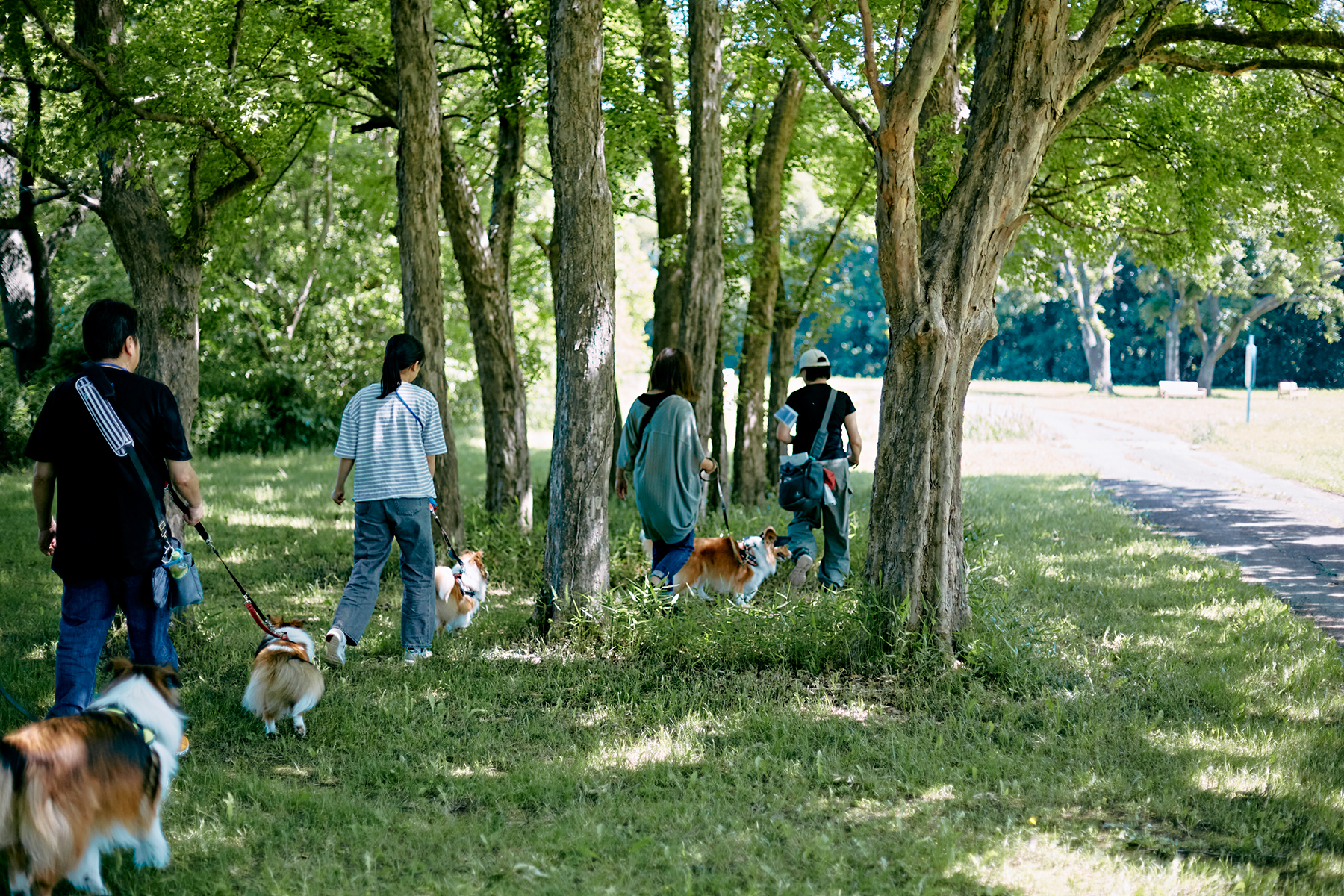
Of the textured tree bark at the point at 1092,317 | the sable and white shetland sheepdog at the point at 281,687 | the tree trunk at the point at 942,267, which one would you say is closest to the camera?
the sable and white shetland sheepdog at the point at 281,687

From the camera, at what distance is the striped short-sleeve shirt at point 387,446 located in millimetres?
6109

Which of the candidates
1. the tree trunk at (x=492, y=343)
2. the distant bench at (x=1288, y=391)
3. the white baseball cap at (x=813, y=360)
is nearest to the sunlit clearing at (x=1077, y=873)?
the white baseball cap at (x=813, y=360)

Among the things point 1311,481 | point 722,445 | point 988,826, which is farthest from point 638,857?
point 1311,481

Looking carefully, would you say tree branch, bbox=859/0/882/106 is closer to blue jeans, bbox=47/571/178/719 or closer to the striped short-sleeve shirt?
the striped short-sleeve shirt

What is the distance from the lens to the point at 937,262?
20.4ft

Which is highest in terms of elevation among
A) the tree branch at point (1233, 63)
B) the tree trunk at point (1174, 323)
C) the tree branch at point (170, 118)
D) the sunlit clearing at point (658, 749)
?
the tree trunk at point (1174, 323)

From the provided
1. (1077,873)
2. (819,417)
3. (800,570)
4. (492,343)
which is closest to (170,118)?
(492,343)

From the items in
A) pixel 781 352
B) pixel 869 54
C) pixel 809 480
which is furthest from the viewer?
pixel 781 352

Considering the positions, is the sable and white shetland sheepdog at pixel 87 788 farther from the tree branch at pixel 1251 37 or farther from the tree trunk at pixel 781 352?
the tree trunk at pixel 781 352

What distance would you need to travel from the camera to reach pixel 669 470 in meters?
7.00

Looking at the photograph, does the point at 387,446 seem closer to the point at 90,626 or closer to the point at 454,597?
the point at 454,597

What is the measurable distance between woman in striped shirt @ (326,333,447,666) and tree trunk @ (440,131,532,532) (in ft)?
14.1

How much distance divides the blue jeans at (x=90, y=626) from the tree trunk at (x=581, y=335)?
2.78m

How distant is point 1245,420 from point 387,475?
2921cm
